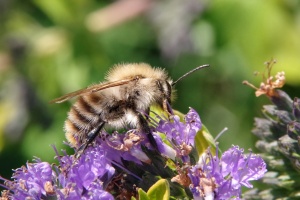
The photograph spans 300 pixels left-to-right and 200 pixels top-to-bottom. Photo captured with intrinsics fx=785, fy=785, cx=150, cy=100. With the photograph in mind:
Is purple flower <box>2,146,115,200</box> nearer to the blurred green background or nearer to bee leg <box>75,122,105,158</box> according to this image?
bee leg <box>75,122,105,158</box>

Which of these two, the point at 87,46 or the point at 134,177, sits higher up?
the point at 87,46

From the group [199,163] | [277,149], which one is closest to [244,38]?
[277,149]

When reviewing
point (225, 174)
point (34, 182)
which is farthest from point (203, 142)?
point (34, 182)

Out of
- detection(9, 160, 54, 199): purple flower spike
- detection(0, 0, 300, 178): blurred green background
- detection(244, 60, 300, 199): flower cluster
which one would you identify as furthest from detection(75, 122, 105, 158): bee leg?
detection(0, 0, 300, 178): blurred green background

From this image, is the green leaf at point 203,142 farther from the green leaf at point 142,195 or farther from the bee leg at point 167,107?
the green leaf at point 142,195

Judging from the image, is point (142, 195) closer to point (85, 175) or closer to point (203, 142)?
point (85, 175)

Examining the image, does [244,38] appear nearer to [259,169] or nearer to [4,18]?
[4,18]
